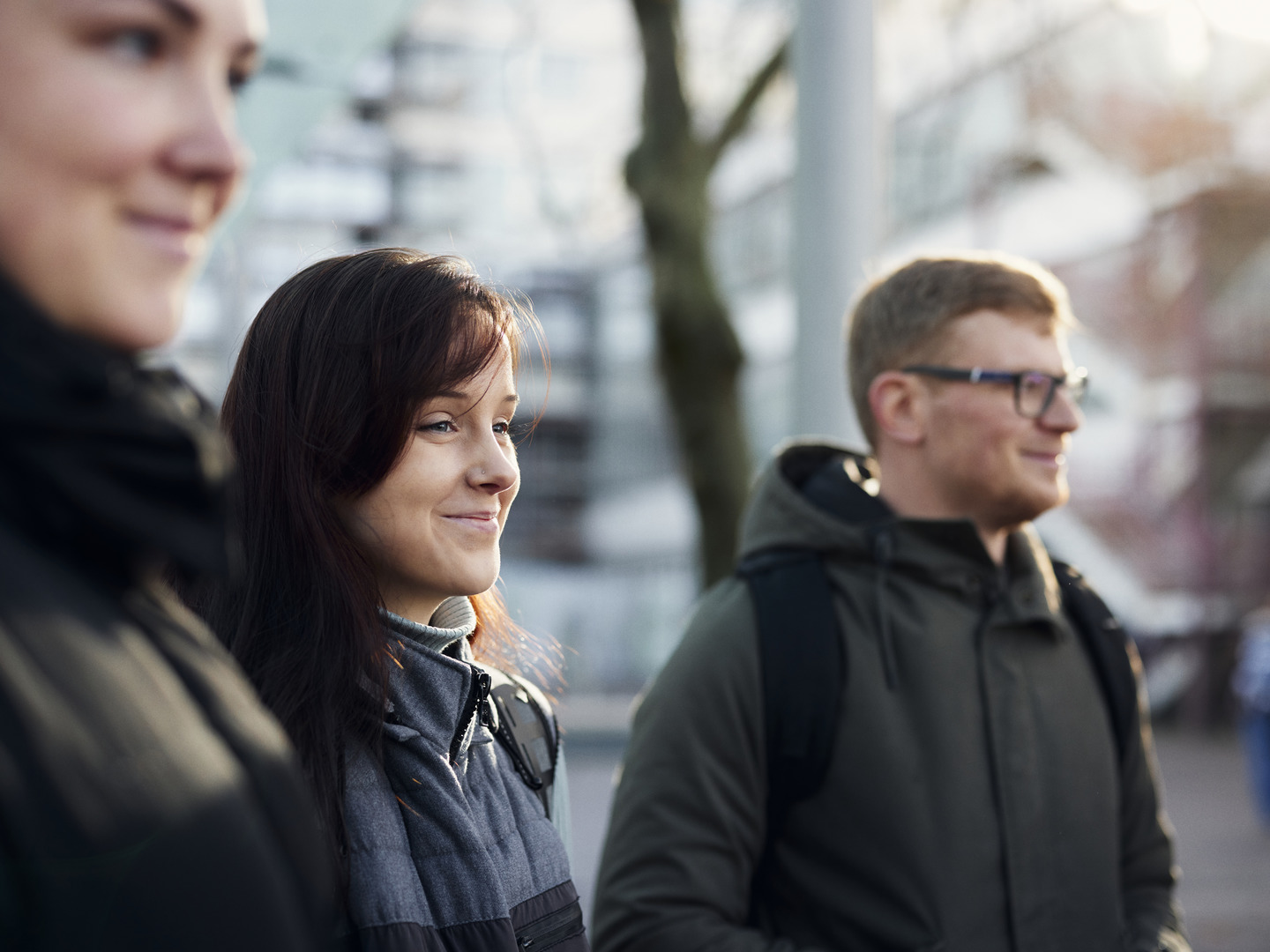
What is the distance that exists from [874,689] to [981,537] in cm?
39

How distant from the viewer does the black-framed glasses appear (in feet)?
7.91

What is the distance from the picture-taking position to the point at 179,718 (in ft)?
2.56

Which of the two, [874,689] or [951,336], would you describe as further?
[951,336]

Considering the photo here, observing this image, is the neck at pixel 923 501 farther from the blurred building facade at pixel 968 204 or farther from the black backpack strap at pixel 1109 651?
the blurred building facade at pixel 968 204

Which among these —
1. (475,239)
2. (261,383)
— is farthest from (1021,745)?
(475,239)

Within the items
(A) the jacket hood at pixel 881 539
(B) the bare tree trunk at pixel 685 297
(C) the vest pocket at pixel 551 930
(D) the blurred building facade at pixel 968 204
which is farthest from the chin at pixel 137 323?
(B) the bare tree trunk at pixel 685 297

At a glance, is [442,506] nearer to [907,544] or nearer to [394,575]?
[394,575]

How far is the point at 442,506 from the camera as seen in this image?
5.36 ft

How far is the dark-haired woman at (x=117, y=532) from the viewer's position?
0.71 metres

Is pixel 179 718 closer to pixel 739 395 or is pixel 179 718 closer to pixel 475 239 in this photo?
pixel 739 395

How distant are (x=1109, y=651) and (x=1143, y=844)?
0.37m

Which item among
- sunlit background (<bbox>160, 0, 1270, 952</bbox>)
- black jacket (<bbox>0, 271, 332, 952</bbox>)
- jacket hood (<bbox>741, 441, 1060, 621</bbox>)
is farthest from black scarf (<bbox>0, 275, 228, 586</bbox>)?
jacket hood (<bbox>741, 441, 1060, 621</bbox>)

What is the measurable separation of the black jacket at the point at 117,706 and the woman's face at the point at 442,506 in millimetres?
763

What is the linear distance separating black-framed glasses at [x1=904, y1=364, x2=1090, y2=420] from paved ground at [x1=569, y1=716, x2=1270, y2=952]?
3392 mm
